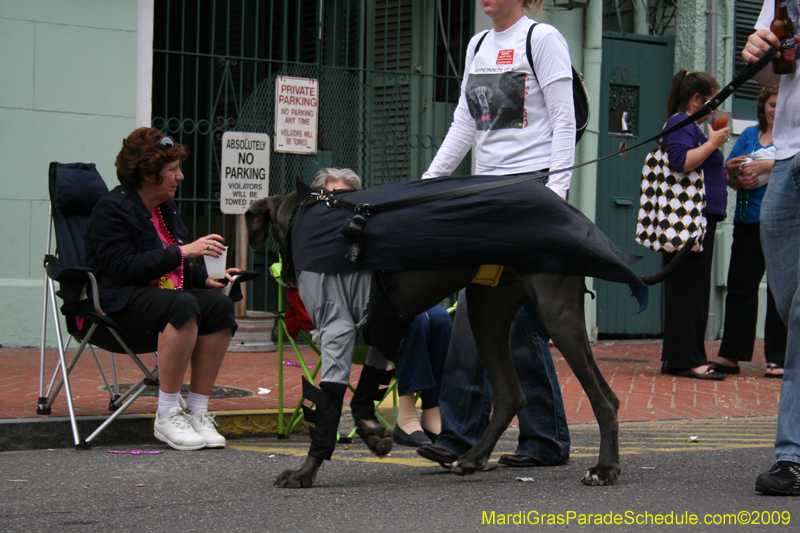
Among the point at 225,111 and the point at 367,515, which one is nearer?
the point at 367,515

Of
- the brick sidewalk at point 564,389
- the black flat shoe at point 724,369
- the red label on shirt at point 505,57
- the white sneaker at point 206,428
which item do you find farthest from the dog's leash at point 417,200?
the black flat shoe at point 724,369

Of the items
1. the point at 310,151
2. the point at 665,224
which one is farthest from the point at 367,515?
the point at 310,151

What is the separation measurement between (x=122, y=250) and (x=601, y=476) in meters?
2.53

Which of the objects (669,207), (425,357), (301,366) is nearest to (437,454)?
(425,357)

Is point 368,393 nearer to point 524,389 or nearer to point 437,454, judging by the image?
point 437,454

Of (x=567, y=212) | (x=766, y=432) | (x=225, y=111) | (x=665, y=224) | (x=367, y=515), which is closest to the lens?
(x=367, y=515)

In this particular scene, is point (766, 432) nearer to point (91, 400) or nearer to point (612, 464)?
point (612, 464)

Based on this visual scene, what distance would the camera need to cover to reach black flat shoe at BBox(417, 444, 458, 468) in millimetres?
4113

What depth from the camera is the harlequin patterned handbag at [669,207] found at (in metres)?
7.30

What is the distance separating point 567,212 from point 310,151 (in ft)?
17.7

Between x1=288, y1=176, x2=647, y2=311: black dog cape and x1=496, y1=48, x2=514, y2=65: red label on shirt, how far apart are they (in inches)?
26.2

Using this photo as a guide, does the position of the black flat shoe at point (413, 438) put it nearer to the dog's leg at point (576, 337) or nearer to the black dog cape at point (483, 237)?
the dog's leg at point (576, 337)

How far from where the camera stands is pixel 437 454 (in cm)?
416

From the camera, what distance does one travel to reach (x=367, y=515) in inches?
132
